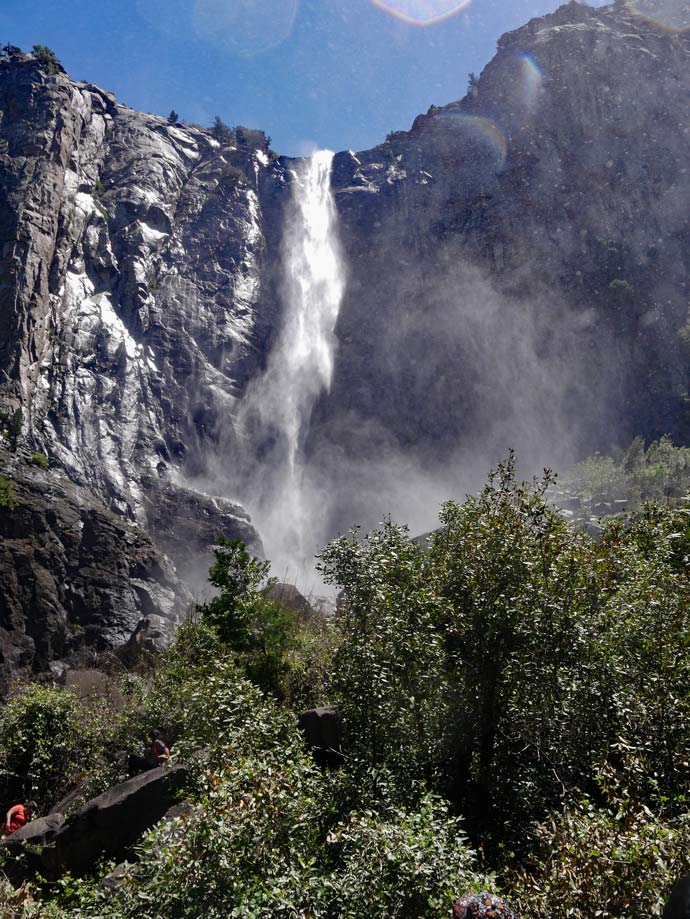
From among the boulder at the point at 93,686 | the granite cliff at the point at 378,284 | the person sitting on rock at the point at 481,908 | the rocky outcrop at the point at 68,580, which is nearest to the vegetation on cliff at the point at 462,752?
the person sitting on rock at the point at 481,908

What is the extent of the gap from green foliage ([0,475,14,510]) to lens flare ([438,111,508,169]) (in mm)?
61182

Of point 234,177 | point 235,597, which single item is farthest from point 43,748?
point 234,177

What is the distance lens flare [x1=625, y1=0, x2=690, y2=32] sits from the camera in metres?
78.3

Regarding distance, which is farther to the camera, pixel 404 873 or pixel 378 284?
pixel 378 284

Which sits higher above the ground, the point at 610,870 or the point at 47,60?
the point at 47,60

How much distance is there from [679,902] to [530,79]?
292ft

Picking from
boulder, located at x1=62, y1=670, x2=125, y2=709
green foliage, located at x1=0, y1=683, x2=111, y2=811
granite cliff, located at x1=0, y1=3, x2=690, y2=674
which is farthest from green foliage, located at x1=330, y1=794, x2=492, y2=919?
granite cliff, located at x1=0, y1=3, x2=690, y2=674

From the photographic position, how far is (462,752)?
9547mm

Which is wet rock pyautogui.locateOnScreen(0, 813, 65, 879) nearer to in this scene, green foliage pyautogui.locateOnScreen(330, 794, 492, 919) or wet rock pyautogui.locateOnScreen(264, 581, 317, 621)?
green foliage pyautogui.locateOnScreen(330, 794, 492, 919)

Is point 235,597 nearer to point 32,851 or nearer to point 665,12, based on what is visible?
point 32,851

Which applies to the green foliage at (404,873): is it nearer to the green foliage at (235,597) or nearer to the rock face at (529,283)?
the green foliage at (235,597)

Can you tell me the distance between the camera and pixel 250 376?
63.4 metres

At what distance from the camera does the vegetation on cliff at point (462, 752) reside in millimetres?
5887

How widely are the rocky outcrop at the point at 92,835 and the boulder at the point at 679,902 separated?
10.1m
